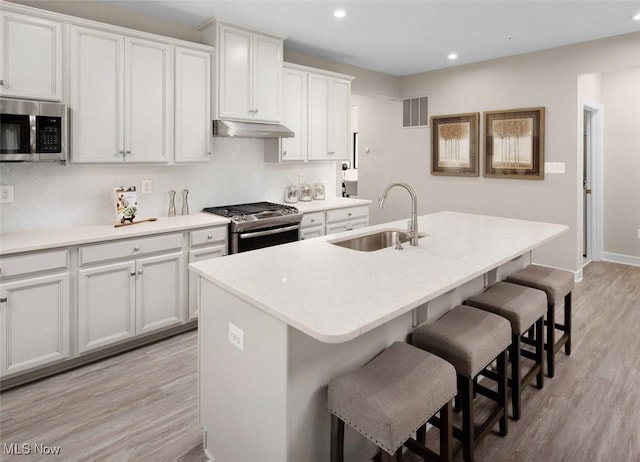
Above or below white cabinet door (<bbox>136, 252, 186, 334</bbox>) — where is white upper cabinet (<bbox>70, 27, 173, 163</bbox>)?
above

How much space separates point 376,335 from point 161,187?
268cm

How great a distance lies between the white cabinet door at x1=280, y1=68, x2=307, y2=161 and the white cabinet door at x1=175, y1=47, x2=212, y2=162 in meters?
0.91

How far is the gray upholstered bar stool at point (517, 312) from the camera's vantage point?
2258mm

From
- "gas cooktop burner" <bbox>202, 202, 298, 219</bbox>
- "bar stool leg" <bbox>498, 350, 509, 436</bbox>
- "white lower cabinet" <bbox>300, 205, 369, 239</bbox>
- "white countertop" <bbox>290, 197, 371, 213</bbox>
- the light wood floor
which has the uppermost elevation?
"white countertop" <bbox>290, 197, 371, 213</bbox>

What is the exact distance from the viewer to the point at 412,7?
3486 mm

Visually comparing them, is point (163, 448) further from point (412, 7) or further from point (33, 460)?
point (412, 7)

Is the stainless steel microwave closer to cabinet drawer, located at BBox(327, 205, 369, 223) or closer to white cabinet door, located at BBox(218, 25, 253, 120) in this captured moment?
white cabinet door, located at BBox(218, 25, 253, 120)

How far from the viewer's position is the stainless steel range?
3611 mm

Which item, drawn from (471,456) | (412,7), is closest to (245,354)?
(471,456)

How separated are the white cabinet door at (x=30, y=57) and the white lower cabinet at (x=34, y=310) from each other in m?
1.10

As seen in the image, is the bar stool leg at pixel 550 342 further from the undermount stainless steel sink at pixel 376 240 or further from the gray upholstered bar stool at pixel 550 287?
the undermount stainless steel sink at pixel 376 240

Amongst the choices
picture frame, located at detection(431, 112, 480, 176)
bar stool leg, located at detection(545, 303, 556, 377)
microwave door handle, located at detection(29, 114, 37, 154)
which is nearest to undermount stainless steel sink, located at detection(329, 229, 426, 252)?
bar stool leg, located at detection(545, 303, 556, 377)

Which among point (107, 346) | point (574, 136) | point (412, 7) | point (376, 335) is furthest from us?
point (574, 136)

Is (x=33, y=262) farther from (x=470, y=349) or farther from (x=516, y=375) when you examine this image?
(x=516, y=375)
